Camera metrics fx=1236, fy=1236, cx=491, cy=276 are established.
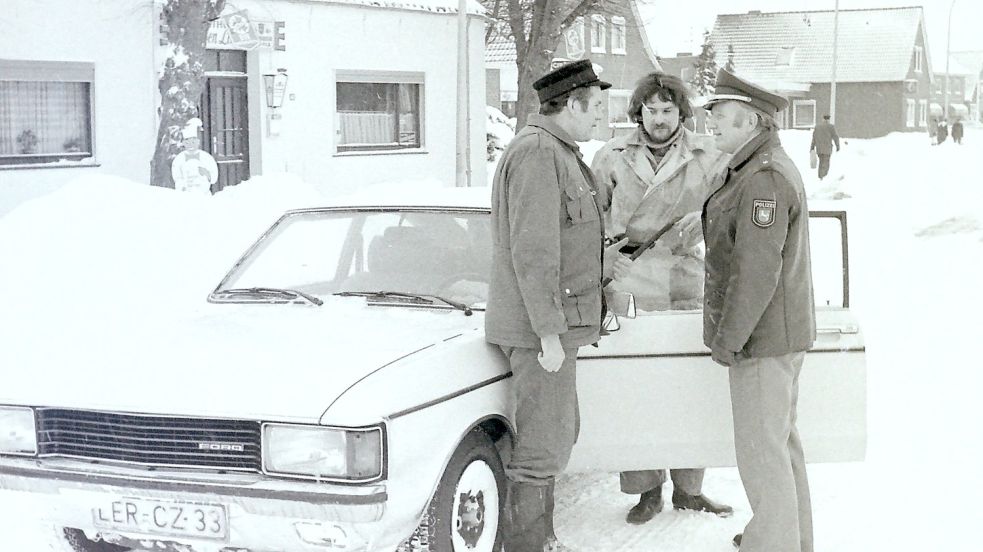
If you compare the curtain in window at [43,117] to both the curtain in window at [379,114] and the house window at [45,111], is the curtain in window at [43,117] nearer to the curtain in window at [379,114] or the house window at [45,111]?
the house window at [45,111]

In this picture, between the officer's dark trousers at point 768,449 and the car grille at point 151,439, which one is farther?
the officer's dark trousers at point 768,449

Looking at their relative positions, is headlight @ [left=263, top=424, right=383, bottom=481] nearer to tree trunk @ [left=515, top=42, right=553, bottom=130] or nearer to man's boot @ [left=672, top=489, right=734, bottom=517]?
man's boot @ [left=672, top=489, right=734, bottom=517]

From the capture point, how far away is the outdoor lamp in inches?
781

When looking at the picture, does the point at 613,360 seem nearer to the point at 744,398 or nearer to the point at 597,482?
the point at 744,398

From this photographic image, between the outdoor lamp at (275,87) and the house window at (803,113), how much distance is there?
169 ft

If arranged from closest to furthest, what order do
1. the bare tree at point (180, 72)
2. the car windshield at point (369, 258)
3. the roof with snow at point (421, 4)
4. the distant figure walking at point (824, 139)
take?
the car windshield at point (369, 258), the bare tree at point (180, 72), the roof with snow at point (421, 4), the distant figure walking at point (824, 139)

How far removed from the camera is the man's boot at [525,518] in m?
4.47

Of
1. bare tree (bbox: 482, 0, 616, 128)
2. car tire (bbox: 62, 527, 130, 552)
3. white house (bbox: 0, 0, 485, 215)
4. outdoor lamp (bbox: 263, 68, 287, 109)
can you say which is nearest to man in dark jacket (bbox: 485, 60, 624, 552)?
car tire (bbox: 62, 527, 130, 552)

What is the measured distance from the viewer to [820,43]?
68562 millimetres

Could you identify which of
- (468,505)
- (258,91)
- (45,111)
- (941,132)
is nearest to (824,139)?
(258,91)

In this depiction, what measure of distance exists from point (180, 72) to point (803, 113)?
56.7 meters

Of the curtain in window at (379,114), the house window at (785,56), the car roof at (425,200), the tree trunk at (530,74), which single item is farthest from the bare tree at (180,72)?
the house window at (785,56)

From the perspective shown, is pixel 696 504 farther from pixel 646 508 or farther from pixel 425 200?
pixel 425 200

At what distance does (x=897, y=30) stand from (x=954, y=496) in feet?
224
